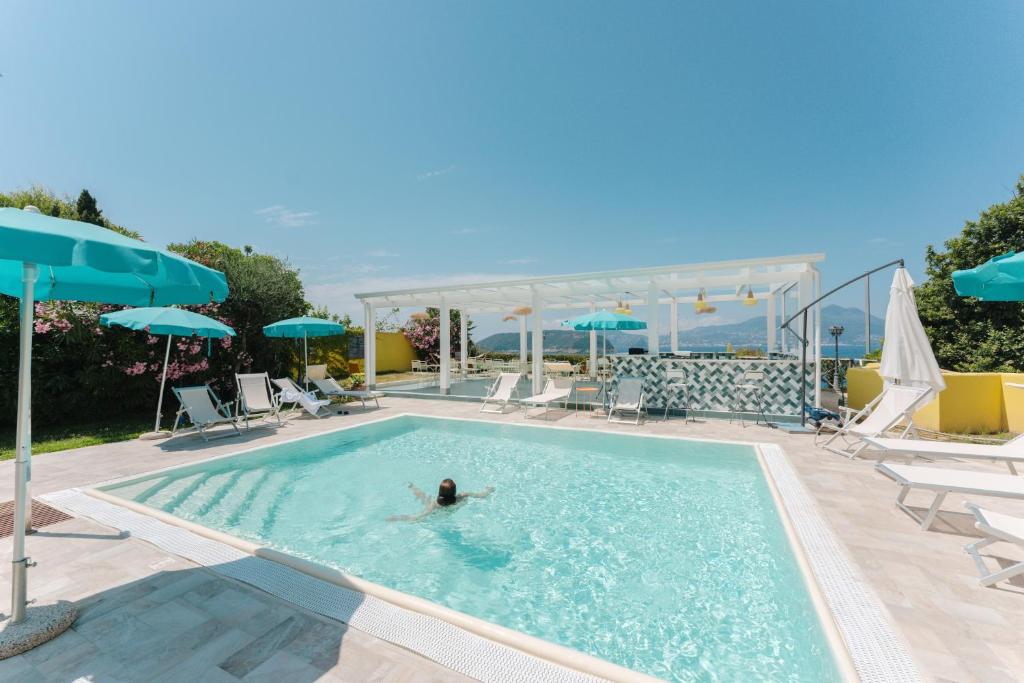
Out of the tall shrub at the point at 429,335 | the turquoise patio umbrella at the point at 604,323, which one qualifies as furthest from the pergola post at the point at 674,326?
the tall shrub at the point at 429,335

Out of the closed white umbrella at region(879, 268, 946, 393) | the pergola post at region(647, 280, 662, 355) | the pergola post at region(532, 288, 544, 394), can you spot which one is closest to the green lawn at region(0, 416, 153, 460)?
the pergola post at region(532, 288, 544, 394)

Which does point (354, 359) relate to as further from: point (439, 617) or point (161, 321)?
point (439, 617)

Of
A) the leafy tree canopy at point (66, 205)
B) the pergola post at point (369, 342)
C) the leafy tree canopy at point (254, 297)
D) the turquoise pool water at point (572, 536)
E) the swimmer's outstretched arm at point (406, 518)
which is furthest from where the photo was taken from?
the leafy tree canopy at point (66, 205)

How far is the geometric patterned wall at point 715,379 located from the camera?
9.14m

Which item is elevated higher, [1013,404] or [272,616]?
[1013,404]

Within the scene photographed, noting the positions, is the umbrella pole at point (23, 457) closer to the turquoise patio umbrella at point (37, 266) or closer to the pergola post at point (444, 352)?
the turquoise patio umbrella at point (37, 266)

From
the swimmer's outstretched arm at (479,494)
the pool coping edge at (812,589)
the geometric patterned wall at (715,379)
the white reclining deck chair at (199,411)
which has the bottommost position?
the swimmer's outstretched arm at (479,494)

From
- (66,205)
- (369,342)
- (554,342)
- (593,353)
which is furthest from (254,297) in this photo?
(554,342)

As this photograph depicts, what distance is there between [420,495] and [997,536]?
16.6 feet

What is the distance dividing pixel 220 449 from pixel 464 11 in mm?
11334

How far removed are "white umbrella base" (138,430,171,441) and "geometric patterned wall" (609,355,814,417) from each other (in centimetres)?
936

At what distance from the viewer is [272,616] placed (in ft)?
8.53

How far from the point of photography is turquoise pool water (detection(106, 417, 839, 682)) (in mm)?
2789

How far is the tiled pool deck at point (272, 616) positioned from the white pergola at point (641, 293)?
5780 mm
